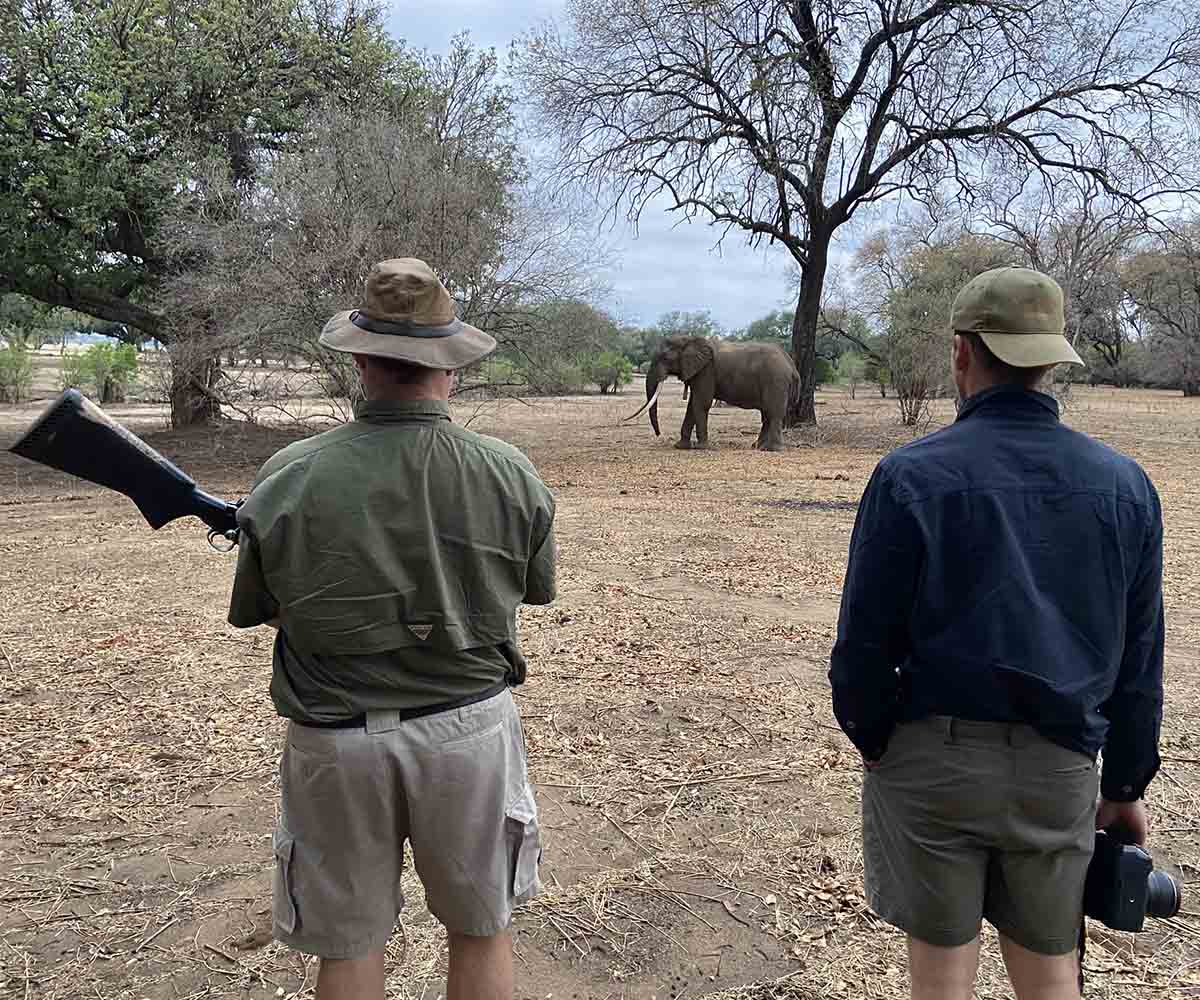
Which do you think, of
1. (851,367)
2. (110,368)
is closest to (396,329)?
(110,368)

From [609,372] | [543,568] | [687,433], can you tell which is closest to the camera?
[543,568]

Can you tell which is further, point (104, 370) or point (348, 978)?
point (104, 370)

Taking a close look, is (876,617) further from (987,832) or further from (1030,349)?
(1030,349)

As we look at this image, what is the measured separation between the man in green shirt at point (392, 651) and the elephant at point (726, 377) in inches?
620

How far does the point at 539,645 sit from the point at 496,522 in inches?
141

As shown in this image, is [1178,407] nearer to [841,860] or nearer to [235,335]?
[235,335]

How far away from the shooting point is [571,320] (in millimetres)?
15141

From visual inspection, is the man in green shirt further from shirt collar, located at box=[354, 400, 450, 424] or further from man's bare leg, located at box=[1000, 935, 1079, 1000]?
man's bare leg, located at box=[1000, 935, 1079, 1000]

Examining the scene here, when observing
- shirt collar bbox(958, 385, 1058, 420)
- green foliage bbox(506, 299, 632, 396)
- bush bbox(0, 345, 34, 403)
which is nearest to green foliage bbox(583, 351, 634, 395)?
bush bbox(0, 345, 34, 403)

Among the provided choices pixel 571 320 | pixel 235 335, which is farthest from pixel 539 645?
pixel 571 320

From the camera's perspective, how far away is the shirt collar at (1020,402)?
1761mm

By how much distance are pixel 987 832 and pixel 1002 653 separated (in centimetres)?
33

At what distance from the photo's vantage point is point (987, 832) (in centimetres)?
170

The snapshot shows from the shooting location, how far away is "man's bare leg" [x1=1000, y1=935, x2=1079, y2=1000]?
174 centimetres
